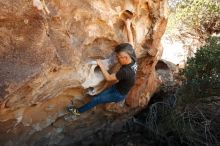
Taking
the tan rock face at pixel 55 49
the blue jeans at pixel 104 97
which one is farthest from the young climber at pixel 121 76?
the tan rock face at pixel 55 49

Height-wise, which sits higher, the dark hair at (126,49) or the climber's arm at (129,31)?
the climber's arm at (129,31)

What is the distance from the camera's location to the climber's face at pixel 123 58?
19.1 feet

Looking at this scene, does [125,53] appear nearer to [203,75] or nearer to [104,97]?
[104,97]

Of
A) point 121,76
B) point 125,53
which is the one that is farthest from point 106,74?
point 125,53

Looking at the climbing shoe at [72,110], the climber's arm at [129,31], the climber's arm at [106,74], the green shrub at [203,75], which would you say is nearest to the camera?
the climber's arm at [106,74]

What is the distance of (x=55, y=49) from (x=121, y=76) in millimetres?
1238

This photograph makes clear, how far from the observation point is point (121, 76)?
595 centimetres

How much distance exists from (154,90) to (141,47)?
1.83 metres

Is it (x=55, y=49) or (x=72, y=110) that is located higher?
(x=55, y=49)

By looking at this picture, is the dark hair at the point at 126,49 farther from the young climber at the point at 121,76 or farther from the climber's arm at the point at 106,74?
the climber's arm at the point at 106,74

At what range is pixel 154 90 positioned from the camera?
8.41m

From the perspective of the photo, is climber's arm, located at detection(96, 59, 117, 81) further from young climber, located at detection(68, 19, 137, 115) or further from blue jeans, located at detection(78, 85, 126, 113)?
blue jeans, located at detection(78, 85, 126, 113)

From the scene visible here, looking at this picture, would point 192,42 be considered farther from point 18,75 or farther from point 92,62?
point 18,75

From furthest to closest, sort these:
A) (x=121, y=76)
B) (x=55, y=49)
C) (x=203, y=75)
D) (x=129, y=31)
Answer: (x=203, y=75) → (x=129, y=31) → (x=121, y=76) → (x=55, y=49)
